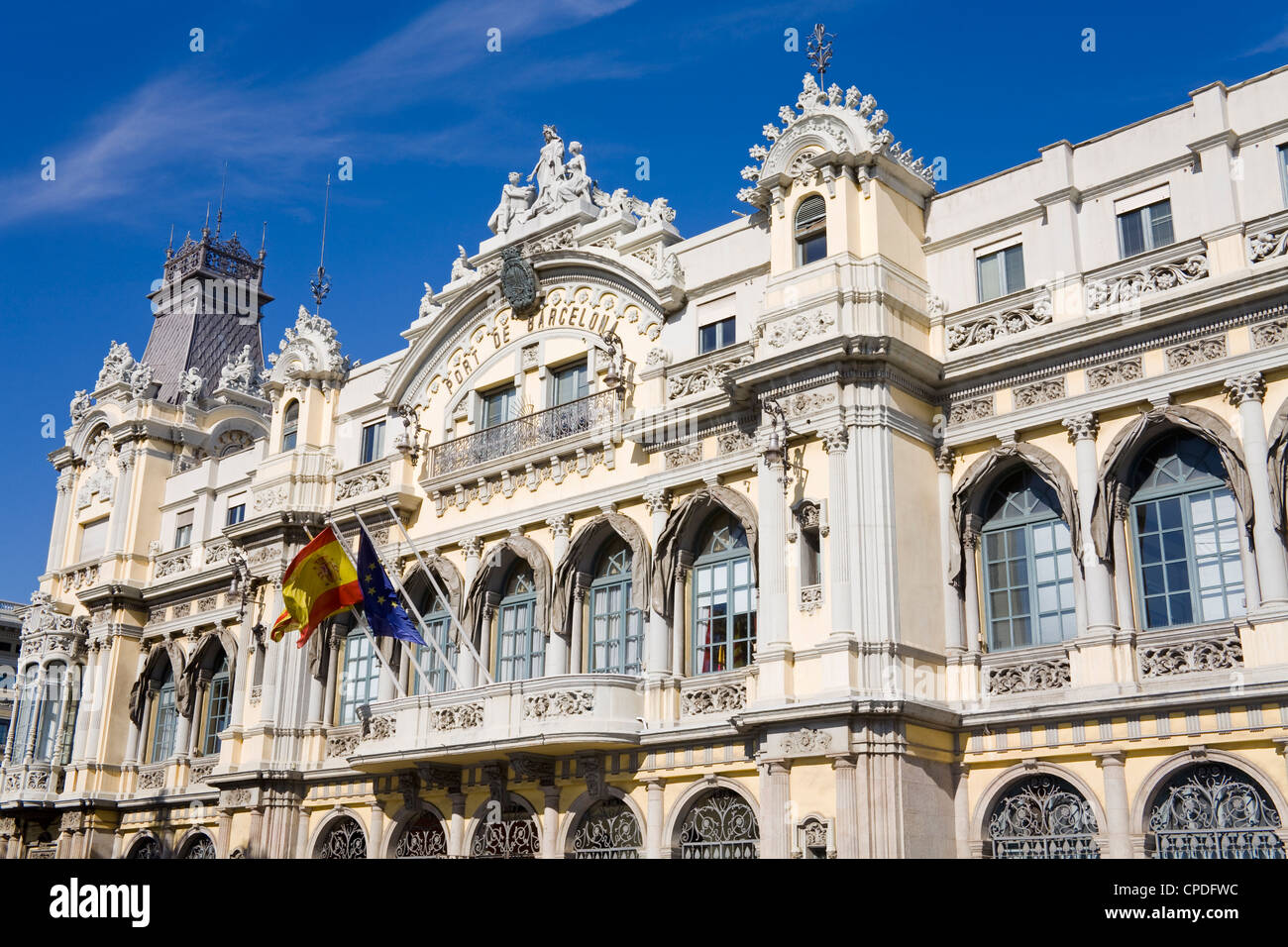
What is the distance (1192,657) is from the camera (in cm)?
1706

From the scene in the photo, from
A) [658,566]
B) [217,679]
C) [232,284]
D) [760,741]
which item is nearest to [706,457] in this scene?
[658,566]

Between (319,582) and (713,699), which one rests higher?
(319,582)

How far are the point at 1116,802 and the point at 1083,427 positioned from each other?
5.09 m

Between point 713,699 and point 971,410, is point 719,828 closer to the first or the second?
point 713,699

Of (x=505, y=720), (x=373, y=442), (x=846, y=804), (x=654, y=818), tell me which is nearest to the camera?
(x=846, y=804)

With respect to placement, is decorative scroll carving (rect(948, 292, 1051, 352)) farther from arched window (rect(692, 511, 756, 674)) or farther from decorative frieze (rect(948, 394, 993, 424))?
arched window (rect(692, 511, 756, 674))

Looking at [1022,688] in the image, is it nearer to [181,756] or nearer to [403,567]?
[403,567]

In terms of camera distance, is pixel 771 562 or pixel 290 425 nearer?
pixel 771 562

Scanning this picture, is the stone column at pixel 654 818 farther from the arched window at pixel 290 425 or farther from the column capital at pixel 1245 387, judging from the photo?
the arched window at pixel 290 425

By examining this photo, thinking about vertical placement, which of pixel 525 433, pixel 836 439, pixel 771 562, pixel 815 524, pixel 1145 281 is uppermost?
pixel 525 433

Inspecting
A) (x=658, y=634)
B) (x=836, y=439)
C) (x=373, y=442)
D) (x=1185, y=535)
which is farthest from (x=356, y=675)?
(x=1185, y=535)

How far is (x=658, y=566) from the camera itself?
2244 centimetres

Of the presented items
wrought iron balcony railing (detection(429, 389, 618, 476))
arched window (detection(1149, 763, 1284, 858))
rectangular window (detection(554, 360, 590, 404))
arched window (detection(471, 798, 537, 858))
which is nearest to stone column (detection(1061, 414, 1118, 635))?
arched window (detection(1149, 763, 1284, 858))
